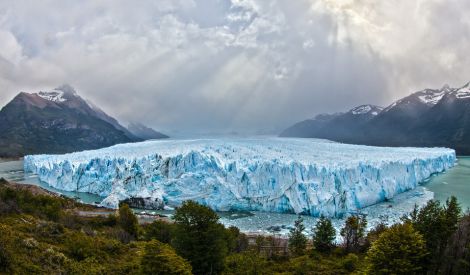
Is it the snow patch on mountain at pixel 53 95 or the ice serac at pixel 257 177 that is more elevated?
the snow patch on mountain at pixel 53 95

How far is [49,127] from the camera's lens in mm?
139375

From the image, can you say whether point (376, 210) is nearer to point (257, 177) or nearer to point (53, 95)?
point (257, 177)

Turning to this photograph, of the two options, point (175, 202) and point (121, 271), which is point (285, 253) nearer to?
point (121, 271)

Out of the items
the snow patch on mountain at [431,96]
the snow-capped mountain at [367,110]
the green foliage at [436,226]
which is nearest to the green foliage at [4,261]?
the green foliage at [436,226]

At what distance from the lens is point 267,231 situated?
3031 centimetres

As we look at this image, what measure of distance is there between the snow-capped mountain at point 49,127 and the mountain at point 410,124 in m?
71.0

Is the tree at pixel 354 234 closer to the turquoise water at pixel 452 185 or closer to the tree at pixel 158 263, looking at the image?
the tree at pixel 158 263

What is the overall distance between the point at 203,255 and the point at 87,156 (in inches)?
1579

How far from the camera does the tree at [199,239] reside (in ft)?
48.1

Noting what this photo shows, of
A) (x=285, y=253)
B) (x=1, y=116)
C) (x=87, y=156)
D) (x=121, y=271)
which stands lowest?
(x=285, y=253)

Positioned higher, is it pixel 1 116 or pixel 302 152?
pixel 1 116

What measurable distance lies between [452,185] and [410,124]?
91.8 metres

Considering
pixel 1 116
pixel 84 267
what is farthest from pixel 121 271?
pixel 1 116

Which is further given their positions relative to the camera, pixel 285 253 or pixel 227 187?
pixel 227 187
